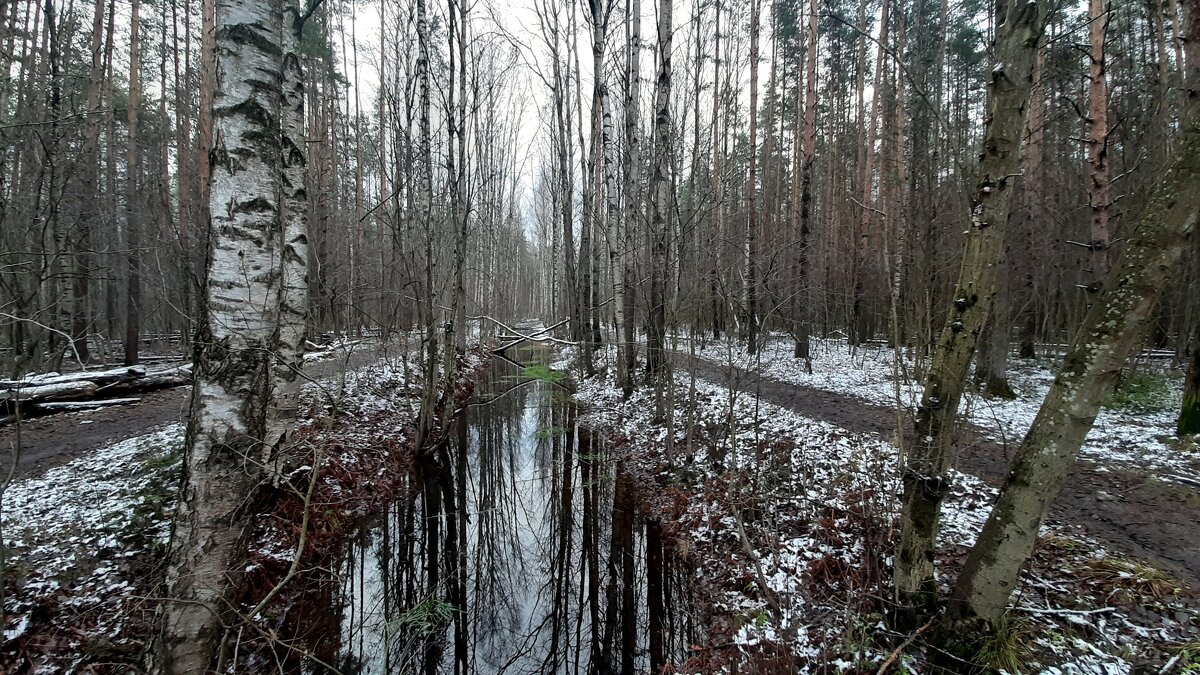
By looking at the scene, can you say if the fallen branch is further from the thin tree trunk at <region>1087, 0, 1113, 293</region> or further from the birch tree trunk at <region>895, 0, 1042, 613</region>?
the thin tree trunk at <region>1087, 0, 1113, 293</region>

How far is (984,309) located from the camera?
8.09 ft

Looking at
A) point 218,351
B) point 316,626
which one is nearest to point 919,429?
point 218,351

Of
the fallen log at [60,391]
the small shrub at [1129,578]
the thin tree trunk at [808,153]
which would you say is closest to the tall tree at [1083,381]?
the small shrub at [1129,578]

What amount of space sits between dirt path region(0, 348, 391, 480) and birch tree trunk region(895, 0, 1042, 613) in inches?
206

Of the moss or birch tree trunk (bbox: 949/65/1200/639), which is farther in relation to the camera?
the moss

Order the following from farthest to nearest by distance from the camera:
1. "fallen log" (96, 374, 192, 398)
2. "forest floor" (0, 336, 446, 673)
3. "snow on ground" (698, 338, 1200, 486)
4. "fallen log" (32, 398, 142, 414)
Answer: "fallen log" (96, 374, 192, 398) → "fallen log" (32, 398, 142, 414) → "snow on ground" (698, 338, 1200, 486) → "forest floor" (0, 336, 446, 673)

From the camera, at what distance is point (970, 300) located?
249 centimetres

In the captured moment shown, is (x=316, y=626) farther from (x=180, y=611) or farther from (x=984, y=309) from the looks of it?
(x=984, y=309)

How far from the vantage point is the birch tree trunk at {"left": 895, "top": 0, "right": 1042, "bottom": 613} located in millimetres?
2387

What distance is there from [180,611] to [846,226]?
19.5 meters

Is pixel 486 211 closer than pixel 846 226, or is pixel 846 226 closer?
pixel 846 226

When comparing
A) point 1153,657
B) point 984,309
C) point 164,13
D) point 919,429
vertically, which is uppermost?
point 164,13

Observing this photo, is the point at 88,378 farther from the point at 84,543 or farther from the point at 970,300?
the point at 970,300

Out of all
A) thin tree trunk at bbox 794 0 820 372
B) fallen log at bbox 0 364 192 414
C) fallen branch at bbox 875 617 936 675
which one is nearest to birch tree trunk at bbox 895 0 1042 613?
fallen branch at bbox 875 617 936 675
